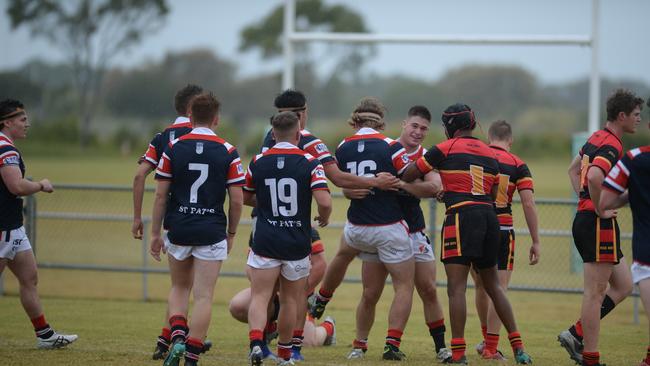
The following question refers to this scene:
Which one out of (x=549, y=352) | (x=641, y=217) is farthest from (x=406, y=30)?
(x=641, y=217)

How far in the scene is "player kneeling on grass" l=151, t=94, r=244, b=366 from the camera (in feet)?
23.0

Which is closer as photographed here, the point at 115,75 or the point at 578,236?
the point at 578,236

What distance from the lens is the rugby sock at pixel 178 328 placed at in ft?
23.1

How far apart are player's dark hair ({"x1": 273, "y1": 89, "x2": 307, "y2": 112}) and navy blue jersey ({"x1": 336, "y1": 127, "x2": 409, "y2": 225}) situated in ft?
1.91

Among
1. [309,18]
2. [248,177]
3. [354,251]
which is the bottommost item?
[354,251]

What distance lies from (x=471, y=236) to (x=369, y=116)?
153cm

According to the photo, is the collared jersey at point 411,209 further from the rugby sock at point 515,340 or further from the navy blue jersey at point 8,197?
the navy blue jersey at point 8,197

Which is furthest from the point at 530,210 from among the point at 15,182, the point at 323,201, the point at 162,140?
the point at 15,182

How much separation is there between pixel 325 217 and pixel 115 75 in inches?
2042

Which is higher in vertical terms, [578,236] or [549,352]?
[578,236]

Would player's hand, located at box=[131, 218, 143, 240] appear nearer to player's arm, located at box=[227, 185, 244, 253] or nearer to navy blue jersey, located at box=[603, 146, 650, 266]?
player's arm, located at box=[227, 185, 244, 253]

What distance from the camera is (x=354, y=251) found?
8297 millimetres

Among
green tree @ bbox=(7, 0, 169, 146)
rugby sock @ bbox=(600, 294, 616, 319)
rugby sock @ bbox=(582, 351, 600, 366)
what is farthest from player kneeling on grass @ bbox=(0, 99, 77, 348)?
green tree @ bbox=(7, 0, 169, 146)

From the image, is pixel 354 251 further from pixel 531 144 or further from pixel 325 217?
pixel 531 144
